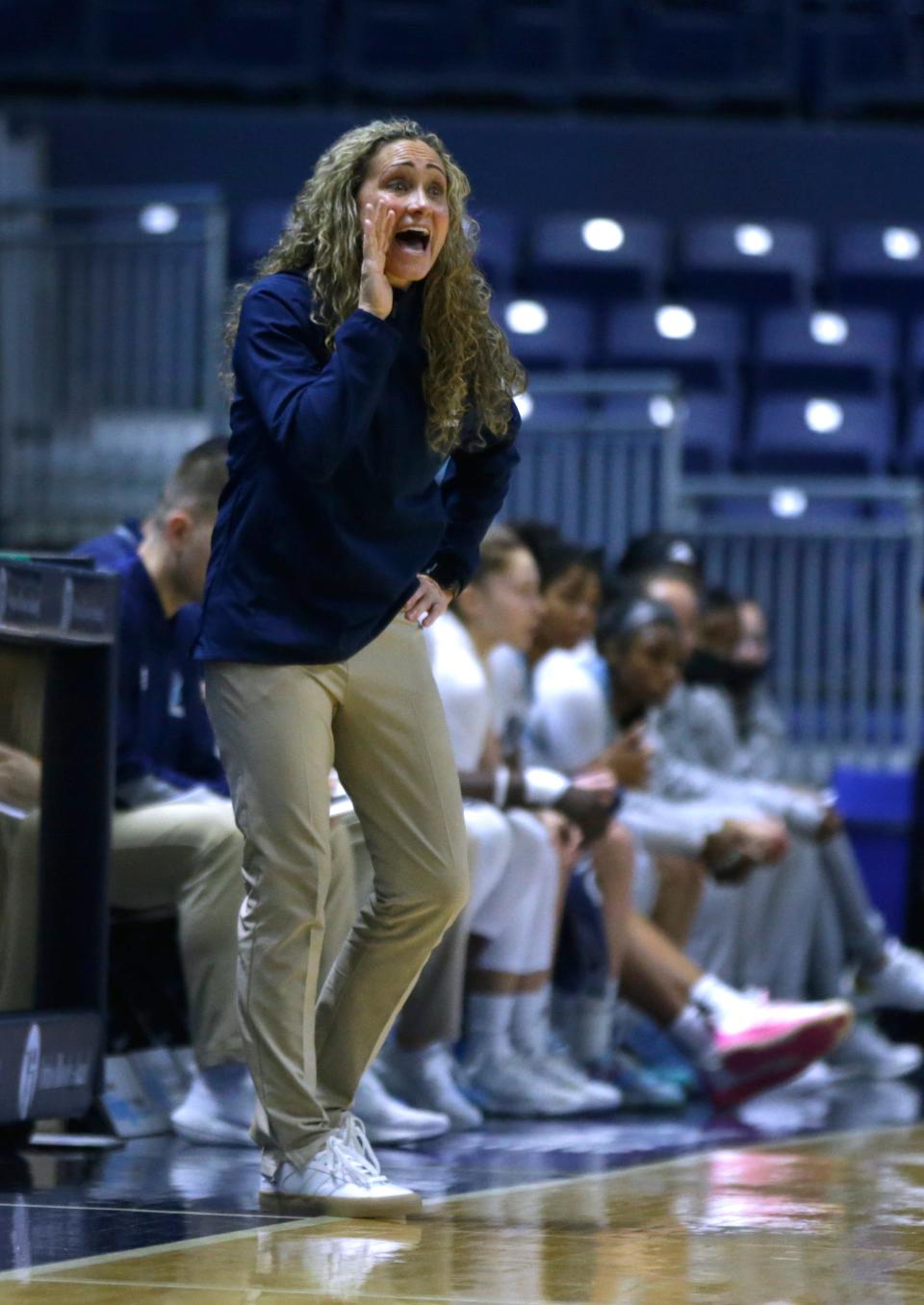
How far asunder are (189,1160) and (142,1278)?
1161mm

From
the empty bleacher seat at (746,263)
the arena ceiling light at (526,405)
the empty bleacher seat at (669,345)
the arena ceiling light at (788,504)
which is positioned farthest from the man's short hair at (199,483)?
the empty bleacher seat at (746,263)

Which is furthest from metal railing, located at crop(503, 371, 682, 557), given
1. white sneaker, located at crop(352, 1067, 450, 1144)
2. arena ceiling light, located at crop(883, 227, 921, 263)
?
arena ceiling light, located at crop(883, 227, 921, 263)

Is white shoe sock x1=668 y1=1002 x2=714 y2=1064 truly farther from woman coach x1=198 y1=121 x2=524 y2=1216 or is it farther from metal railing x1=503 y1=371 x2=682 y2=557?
metal railing x1=503 y1=371 x2=682 y2=557

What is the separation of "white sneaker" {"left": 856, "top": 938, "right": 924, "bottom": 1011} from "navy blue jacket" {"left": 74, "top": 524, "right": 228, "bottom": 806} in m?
2.55

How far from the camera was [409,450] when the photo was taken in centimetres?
291

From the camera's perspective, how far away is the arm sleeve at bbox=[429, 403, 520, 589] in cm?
315

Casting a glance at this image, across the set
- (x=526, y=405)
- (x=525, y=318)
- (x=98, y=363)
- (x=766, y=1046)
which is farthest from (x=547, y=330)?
(x=766, y=1046)

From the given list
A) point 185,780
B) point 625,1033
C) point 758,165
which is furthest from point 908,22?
point 185,780

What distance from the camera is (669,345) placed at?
9.49 m

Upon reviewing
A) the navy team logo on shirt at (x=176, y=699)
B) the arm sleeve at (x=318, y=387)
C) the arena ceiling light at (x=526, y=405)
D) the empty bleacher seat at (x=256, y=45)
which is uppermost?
the empty bleacher seat at (x=256, y=45)

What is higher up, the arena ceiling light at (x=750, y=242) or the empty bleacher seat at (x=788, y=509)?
the arena ceiling light at (x=750, y=242)

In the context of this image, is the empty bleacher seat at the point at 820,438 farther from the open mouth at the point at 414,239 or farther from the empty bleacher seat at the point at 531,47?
the open mouth at the point at 414,239

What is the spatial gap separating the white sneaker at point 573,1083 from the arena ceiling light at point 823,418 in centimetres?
498

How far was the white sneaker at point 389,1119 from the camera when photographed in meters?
3.90
